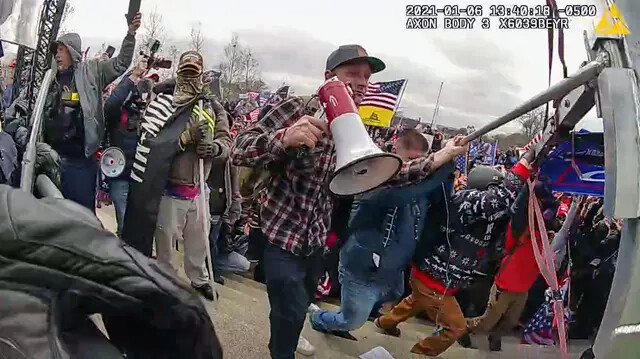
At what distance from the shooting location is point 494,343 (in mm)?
4500

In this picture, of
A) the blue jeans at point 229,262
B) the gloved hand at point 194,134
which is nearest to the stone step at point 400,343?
the blue jeans at point 229,262

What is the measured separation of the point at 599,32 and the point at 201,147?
2.82m

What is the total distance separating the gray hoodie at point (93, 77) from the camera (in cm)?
408

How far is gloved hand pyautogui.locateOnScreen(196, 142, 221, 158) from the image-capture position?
12.4 ft

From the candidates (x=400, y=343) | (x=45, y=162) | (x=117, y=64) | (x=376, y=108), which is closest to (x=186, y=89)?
(x=117, y=64)

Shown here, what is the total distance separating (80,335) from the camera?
1033mm

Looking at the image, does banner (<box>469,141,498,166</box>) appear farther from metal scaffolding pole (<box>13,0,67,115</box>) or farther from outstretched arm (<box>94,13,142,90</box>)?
metal scaffolding pole (<box>13,0,67,115</box>)

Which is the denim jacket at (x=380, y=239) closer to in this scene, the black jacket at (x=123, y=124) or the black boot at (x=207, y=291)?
the black boot at (x=207, y=291)

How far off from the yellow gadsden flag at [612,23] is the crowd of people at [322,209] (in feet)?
4.41

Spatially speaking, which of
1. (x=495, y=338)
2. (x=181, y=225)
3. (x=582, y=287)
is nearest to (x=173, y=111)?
(x=181, y=225)

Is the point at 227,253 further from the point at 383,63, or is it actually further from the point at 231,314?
the point at 383,63

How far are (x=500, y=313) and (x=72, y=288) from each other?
3.71 meters

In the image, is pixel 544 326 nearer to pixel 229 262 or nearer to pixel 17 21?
pixel 229 262

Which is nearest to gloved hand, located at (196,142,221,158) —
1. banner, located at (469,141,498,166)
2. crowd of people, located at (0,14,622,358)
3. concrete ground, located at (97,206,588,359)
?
crowd of people, located at (0,14,622,358)
